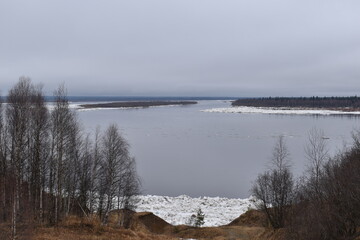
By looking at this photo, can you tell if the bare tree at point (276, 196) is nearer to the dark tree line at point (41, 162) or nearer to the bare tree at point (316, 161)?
the bare tree at point (316, 161)

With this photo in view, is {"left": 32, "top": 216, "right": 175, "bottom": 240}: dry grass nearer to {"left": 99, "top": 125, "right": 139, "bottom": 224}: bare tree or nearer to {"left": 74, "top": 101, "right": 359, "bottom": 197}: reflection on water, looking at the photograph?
{"left": 99, "top": 125, "right": 139, "bottom": 224}: bare tree

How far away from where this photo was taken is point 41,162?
16.9 metres

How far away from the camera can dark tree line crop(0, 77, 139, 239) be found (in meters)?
12.9

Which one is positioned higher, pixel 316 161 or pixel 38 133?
pixel 38 133

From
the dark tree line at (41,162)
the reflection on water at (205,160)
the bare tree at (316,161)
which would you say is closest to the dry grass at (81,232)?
the dark tree line at (41,162)

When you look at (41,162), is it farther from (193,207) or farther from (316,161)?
(316,161)

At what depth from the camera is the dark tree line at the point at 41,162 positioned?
42.4ft

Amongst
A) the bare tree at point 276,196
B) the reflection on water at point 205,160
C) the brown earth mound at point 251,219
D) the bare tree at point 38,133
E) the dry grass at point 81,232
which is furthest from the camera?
the reflection on water at point 205,160

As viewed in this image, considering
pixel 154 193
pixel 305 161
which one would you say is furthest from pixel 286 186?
pixel 305 161

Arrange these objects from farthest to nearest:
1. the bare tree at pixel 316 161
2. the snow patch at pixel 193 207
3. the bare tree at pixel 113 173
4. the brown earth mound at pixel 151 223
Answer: the snow patch at pixel 193 207
the brown earth mound at pixel 151 223
the bare tree at pixel 113 173
the bare tree at pixel 316 161

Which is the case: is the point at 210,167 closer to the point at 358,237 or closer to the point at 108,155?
the point at 108,155

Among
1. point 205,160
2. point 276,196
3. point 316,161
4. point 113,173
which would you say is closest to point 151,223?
point 113,173

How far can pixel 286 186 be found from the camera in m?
19.2

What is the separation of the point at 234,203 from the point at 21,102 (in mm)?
16316
